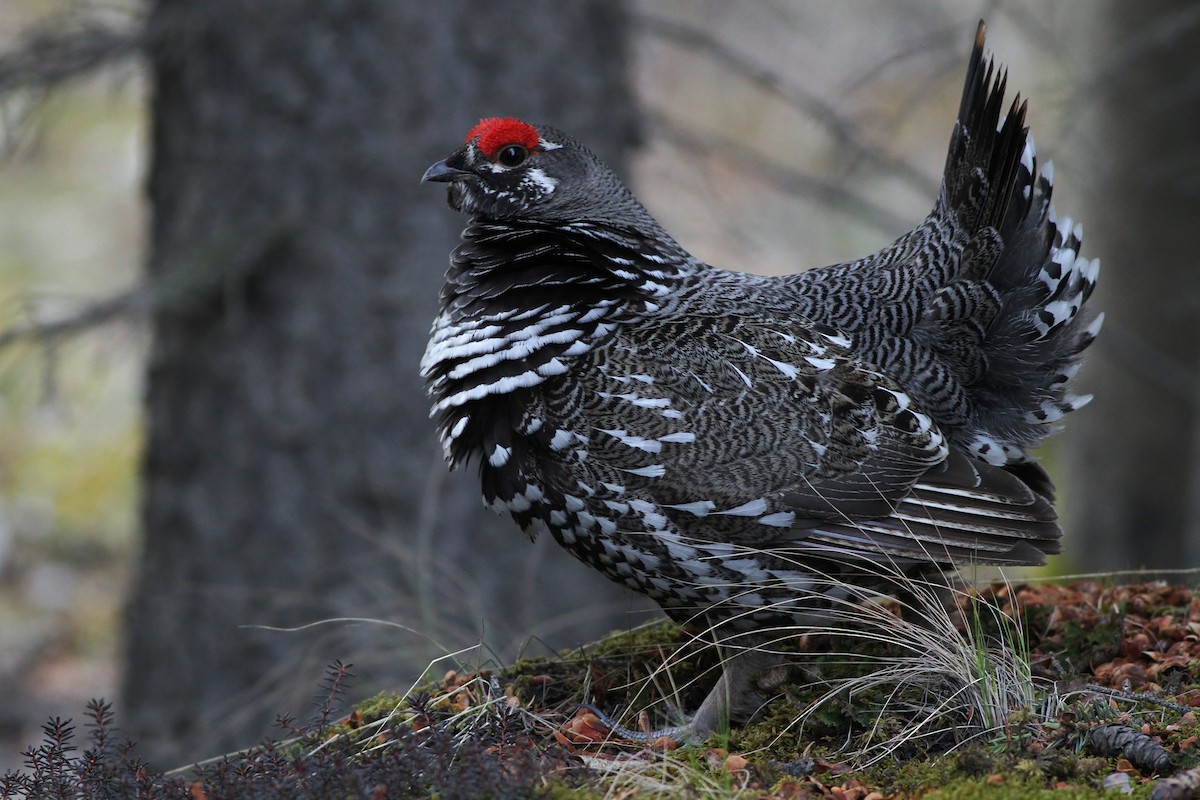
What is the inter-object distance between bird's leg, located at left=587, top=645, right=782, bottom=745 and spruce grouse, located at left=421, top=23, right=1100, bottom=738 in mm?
10

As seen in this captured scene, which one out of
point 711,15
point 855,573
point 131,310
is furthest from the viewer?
point 711,15

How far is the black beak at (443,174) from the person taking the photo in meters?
4.14

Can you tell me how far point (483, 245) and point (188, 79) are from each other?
10.7 feet

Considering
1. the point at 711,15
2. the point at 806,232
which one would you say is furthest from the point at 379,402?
the point at 711,15

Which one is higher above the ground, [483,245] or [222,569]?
[483,245]

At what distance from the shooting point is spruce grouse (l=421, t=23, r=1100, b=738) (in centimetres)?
350

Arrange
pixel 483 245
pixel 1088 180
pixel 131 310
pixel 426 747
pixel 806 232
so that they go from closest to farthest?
pixel 426 747, pixel 483 245, pixel 131 310, pixel 1088 180, pixel 806 232

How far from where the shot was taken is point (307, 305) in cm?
637

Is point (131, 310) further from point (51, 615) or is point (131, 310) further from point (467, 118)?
point (51, 615)

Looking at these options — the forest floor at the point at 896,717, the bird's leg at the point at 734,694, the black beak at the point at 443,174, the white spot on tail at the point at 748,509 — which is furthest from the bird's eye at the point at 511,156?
the bird's leg at the point at 734,694

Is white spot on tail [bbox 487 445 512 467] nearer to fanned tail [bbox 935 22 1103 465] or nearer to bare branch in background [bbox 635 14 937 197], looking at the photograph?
fanned tail [bbox 935 22 1103 465]

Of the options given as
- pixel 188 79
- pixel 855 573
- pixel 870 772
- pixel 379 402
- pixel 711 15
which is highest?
pixel 711 15

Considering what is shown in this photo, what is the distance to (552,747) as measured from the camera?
3.02 meters

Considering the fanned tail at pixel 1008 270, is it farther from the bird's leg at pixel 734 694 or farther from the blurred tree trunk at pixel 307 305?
the blurred tree trunk at pixel 307 305
